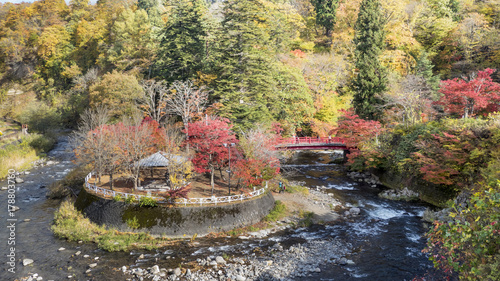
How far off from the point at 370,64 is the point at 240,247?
1212 inches

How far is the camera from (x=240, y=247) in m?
19.9

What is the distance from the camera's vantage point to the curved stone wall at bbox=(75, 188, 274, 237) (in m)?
21.2

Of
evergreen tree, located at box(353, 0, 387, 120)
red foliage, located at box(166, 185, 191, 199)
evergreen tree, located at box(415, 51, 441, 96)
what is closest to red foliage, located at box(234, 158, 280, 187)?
red foliage, located at box(166, 185, 191, 199)

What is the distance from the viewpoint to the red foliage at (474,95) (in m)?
28.3

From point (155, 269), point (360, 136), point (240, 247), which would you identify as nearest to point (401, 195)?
point (360, 136)

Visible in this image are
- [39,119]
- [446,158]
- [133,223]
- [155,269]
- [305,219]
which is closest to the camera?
[155,269]

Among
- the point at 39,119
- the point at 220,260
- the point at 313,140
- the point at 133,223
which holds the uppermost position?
the point at 39,119

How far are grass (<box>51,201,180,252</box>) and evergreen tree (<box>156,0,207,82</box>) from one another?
74.7 feet

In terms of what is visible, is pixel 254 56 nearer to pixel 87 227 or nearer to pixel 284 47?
pixel 284 47

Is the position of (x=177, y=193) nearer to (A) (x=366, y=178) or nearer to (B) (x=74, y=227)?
(B) (x=74, y=227)

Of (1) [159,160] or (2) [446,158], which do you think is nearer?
(1) [159,160]

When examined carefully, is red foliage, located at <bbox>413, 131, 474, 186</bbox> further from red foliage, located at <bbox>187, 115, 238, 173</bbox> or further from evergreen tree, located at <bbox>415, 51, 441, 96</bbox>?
red foliage, located at <bbox>187, 115, 238, 173</bbox>

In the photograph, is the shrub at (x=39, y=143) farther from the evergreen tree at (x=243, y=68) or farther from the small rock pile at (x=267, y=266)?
the small rock pile at (x=267, y=266)

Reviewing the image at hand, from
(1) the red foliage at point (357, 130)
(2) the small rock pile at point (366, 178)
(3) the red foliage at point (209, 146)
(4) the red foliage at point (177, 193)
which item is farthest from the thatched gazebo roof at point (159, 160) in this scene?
(2) the small rock pile at point (366, 178)
